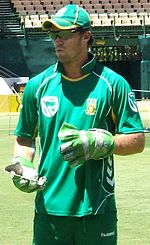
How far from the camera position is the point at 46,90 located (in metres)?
3.42

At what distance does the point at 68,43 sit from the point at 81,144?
534 mm

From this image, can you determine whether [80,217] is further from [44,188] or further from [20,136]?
[20,136]

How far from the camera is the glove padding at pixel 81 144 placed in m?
3.13

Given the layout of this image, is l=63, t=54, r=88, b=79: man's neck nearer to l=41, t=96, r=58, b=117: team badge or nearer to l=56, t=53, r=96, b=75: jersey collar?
l=56, t=53, r=96, b=75: jersey collar

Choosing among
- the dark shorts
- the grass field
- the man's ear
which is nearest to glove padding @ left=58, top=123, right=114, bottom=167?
the dark shorts

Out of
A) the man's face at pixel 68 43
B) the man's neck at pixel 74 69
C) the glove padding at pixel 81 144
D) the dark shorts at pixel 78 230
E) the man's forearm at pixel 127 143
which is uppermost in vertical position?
the man's face at pixel 68 43

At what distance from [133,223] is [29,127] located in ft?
13.5

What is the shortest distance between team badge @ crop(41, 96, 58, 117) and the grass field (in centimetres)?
340

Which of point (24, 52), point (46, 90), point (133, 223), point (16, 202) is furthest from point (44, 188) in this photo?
point (24, 52)

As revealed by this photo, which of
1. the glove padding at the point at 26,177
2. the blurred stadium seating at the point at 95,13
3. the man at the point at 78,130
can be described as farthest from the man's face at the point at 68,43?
the blurred stadium seating at the point at 95,13

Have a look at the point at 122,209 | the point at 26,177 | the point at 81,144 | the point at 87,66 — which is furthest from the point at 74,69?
the point at 122,209

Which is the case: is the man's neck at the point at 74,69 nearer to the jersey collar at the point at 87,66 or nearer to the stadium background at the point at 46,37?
the jersey collar at the point at 87,66

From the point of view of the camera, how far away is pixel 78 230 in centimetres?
331

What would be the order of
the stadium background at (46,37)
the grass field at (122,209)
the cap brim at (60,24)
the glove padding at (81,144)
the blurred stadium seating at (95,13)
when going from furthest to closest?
the blurred stadium seating at (95,13) < the stadium background at (46,37) < the grass field at (122,209) < the cap brim at (60,24) < the glove padding at (81,144)
